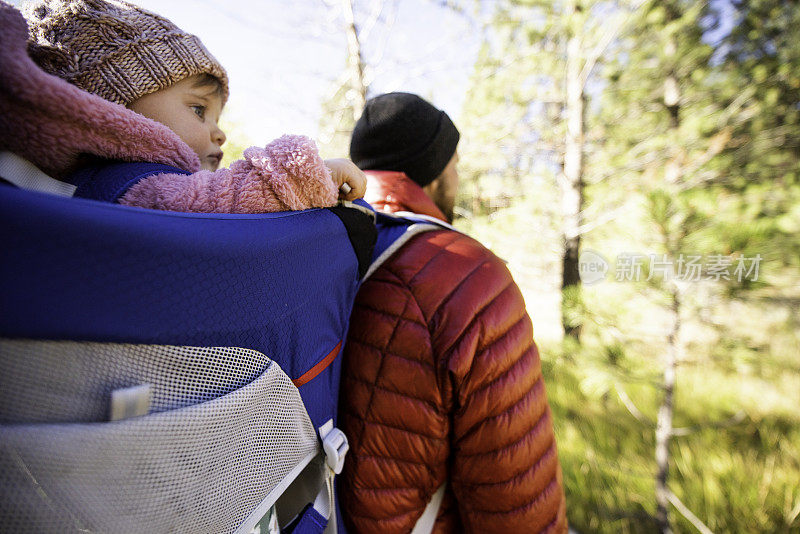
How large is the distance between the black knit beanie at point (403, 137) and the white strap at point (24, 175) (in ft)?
3.27

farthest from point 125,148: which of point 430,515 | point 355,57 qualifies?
point 355,57

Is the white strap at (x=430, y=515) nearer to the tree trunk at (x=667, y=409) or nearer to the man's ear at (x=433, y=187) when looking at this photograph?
the man's ear at (x=433, y=187)

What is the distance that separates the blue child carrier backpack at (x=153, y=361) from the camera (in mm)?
381

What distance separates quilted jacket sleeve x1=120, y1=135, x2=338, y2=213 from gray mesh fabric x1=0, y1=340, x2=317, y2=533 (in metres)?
0.25

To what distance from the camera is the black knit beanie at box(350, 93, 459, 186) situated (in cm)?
136

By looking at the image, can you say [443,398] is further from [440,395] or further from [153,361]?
[153,361]

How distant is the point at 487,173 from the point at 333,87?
9.56ft

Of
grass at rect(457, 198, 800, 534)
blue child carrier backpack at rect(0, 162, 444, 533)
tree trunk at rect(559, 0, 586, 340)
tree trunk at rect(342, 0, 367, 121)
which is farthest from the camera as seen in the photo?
tree trunk at rect(342, 0, 367, 121)

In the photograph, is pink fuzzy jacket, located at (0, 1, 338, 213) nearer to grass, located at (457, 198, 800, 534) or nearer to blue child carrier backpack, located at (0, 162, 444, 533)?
blue child carrier backpack, located at (0, 162, 444, 533)

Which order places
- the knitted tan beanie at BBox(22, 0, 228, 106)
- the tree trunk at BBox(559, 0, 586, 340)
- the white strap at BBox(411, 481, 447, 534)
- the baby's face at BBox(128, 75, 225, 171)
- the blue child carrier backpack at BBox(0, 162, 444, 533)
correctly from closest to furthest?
1. the blue child carrier backpack at BBox(0, 162, 444, 533)
2. the knitted tan beanie at BBox(22, 0, 228, 106)
3. the baby's face at BBox(128, 75, 225, 171)
4. the white strap at BBox(411, 481, 447, 534)
5. the tree trunk at BBox(559, 0, 586, 340)

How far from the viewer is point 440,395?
910 mm

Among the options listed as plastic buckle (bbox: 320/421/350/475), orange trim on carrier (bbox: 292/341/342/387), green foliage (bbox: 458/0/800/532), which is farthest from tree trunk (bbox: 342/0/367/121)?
plastic buckle (bbox: 320/421/350/475)

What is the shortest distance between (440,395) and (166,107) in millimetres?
1022

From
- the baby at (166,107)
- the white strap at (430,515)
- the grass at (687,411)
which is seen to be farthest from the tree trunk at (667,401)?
the baby at (166,107)
